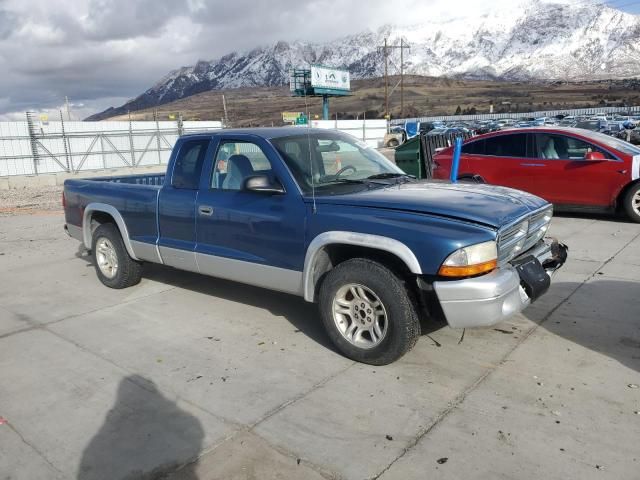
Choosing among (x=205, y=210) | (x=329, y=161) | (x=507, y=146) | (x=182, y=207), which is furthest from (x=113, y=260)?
(x=507, y=146)

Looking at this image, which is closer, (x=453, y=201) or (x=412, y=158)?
(x=453, y=201)

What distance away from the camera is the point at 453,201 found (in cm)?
409

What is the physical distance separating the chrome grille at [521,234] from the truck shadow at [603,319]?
32.3 inches

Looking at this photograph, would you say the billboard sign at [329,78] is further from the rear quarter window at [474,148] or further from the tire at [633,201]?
the tire at [633,201]

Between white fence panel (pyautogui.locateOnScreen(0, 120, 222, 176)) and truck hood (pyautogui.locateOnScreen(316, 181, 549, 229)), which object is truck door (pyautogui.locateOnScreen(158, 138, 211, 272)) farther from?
white fence panel (pyautogui.locateOnScreen(0, 120, 222, 176))

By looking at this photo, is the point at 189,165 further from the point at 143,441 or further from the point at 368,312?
the point at 143,441

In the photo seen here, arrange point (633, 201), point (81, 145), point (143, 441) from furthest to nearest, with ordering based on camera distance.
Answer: point (81, 145), point (633, 201), point (143, 441)

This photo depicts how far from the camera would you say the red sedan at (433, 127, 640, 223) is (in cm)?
884

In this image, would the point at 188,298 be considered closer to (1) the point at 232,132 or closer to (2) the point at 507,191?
(1) the point at 232,132

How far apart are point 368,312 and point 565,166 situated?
6348mm

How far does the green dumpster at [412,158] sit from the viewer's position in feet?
42.4

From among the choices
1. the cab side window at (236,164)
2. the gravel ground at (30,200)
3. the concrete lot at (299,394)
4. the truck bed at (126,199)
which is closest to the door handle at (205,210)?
the cab side window at (236,164)

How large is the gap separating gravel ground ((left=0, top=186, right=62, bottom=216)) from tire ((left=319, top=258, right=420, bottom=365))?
38.5ft

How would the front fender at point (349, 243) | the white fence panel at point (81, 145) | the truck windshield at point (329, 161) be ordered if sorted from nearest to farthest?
the front fender at point (349, 243)
the truck windshield at point (329, 161)
the white fence panel at point (81, 145)
